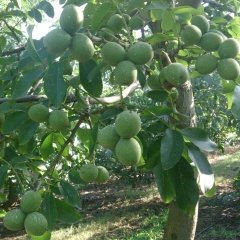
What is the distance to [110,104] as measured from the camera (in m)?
1.38

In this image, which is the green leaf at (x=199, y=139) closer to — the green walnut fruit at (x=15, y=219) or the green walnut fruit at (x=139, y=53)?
the green walnut fruit at (x=139, y=53)

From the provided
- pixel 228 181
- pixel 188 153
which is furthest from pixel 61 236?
pixel 188 153

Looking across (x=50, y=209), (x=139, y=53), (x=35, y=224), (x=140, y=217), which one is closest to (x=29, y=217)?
(x=35, y=224)

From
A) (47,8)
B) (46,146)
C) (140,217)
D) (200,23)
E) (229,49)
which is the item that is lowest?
(140,217)

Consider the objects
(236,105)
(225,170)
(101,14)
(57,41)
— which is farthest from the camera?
(225,170)

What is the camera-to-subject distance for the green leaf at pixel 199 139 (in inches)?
48.8

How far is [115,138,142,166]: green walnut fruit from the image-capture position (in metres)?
1.13

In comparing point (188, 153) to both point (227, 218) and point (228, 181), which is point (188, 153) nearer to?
point (227, 218)

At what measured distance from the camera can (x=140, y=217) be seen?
5.89m

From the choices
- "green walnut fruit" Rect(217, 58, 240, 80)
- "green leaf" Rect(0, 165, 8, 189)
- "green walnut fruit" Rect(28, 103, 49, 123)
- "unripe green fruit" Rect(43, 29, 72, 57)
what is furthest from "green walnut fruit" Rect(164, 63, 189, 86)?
"green leaf" Rect(0, 165, 8, 189)

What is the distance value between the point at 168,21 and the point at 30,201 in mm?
648

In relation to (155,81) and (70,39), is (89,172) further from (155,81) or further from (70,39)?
(70,39)

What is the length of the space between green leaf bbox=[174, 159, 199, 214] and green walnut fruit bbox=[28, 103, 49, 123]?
1.48 ft

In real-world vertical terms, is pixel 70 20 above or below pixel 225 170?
above
